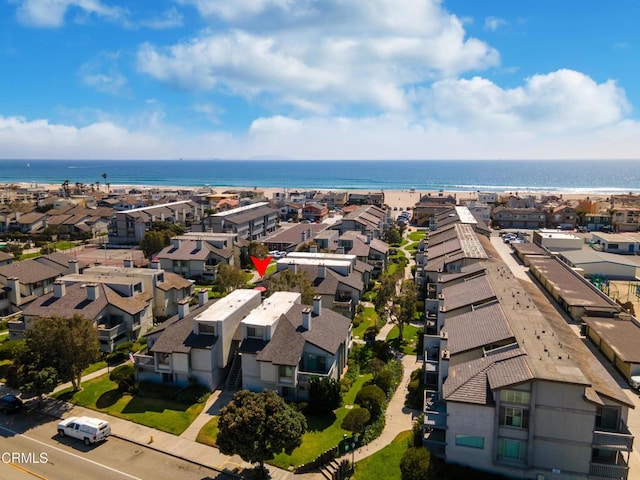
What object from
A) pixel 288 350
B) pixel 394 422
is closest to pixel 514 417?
pixel 394 422

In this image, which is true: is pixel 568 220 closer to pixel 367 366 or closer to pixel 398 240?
pixel 398 240

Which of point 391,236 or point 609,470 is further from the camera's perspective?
point 391,236

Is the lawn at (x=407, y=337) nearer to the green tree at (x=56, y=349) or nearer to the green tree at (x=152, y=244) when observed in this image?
the green tree at (x=56, y=349)

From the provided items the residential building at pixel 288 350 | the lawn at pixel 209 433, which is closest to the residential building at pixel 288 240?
the residential building at pixel 288 350

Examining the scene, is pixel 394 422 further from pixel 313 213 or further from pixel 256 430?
pixel 313 213

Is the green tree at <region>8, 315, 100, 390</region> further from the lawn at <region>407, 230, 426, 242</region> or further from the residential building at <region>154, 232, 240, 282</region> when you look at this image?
the lawn at <region>407, 230, 426, 242</region>

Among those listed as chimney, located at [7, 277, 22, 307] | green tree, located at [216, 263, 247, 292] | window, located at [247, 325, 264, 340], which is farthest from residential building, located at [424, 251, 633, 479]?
chimney, located at [7, 277, 22, 307]

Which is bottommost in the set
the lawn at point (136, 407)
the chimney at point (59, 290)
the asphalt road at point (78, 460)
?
the asphalt road at point (78, 460)
